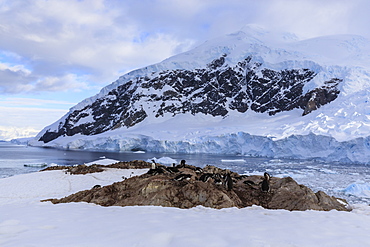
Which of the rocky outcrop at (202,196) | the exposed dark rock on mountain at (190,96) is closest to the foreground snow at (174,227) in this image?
the rocky outcrop at (202,196)

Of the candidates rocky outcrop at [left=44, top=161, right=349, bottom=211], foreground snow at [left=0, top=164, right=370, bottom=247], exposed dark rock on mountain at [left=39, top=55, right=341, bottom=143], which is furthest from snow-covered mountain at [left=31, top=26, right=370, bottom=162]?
foreground snow at [left=0, top=164, right=370, bottom=247]

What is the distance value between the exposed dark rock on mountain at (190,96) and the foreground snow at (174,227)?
110 m

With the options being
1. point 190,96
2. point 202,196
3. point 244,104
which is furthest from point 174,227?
point 190,96

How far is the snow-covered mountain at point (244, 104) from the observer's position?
5847 centimetres

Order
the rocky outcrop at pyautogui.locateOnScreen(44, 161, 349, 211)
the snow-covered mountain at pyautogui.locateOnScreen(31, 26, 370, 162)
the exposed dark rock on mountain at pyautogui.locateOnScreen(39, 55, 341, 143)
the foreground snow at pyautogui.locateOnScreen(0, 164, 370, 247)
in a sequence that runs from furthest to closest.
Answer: the exposed dark rock on mountain at pyautogui.locateOnScreen(39, 55, 341, 143), the snow-covered mountain at pyautogui.locateOnScreen(31, 26, 370, 162), the rocky outcrop at pyautogui.locateOnScreen(44, 161, 349, 211), the foreground snow at pyautogui.locateOnScreen(0, 164, 370, 247)

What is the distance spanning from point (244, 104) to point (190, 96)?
2411cm

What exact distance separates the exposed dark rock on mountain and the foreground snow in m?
110

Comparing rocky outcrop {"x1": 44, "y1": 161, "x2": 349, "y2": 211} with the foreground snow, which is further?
rocky outcrop {"x1": 44, "y1": 161, "x2": 349, "y2": 211}

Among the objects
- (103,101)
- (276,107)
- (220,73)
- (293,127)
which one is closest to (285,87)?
(276,107)

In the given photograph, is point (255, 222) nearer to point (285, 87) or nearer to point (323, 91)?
point (323, 91)

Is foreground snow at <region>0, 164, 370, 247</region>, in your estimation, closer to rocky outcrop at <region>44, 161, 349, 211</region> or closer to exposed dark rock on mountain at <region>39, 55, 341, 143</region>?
rocky outcrop at <region>44, 161, 349, 211</region>

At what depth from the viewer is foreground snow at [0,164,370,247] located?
6.29 metres

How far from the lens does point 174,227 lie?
7.34 metres

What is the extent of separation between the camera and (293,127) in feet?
202
